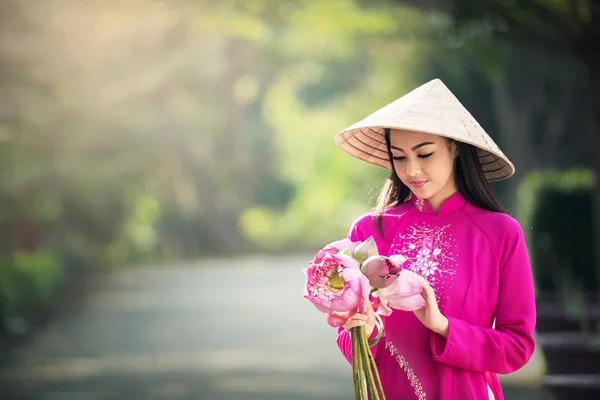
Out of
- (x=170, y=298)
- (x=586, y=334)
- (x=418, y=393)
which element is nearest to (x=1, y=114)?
(x=170, y=298)

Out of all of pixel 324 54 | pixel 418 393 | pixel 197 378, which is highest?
pixel 324 54

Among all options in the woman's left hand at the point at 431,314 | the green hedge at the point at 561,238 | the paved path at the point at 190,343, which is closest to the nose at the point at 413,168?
the woman's left hand at the point at 431,314

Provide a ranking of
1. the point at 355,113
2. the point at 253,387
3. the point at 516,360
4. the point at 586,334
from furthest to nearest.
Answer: the point at 355,113 → the point at 253,387 → the point at 586,334 → the point at 516,360

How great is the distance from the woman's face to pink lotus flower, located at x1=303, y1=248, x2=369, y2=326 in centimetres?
26

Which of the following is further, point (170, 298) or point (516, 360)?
point (170, 298)

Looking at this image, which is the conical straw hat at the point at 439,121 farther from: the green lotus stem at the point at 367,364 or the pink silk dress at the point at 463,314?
the green lotus stem at the point at 367,364

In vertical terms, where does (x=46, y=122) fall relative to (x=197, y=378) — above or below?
above

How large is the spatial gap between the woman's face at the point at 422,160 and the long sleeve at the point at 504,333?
0.54 ft

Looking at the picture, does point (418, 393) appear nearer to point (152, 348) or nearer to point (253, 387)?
point (253, 387)

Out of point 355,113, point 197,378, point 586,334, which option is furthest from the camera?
point 355,113

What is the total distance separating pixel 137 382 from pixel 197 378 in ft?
1.74

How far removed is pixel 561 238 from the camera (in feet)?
25.6

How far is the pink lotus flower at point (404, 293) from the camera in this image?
159cm

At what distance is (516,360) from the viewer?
68.4 inches
